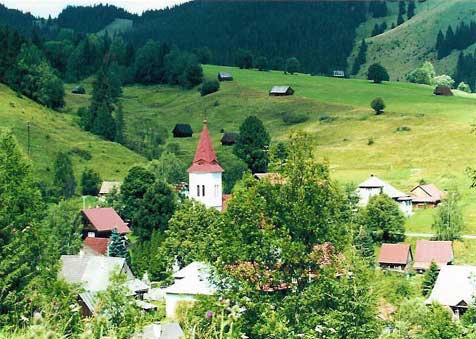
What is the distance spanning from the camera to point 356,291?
20500 mm

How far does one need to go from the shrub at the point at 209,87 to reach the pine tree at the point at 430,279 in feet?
308

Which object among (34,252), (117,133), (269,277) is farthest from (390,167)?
(269,277)

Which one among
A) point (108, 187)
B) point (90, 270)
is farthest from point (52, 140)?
point (90, 270)

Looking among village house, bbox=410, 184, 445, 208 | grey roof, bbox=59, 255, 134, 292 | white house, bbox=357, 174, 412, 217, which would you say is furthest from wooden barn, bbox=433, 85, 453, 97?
grey roof, bbox=59, 255, 134, 292

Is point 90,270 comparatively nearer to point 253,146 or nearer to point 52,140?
point 253,146

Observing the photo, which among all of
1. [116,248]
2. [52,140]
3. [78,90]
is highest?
[78,90]

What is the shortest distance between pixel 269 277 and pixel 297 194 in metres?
2.15

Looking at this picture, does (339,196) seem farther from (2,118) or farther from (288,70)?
(288,70)

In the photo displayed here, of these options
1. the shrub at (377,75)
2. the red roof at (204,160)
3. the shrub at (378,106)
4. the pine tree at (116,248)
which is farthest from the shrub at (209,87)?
the pine tree at (116,248)

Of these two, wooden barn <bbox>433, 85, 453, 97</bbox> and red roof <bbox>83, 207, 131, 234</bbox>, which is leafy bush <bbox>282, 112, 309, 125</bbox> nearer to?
wooden barn <bbox>433, 85, 453, 97</bbox>

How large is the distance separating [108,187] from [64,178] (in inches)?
181

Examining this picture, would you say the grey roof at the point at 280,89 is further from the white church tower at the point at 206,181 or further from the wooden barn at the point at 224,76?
the white church tower at the point at 206,181

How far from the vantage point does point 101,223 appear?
75625 millimetres

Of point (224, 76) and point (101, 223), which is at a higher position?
point (224, 76)
